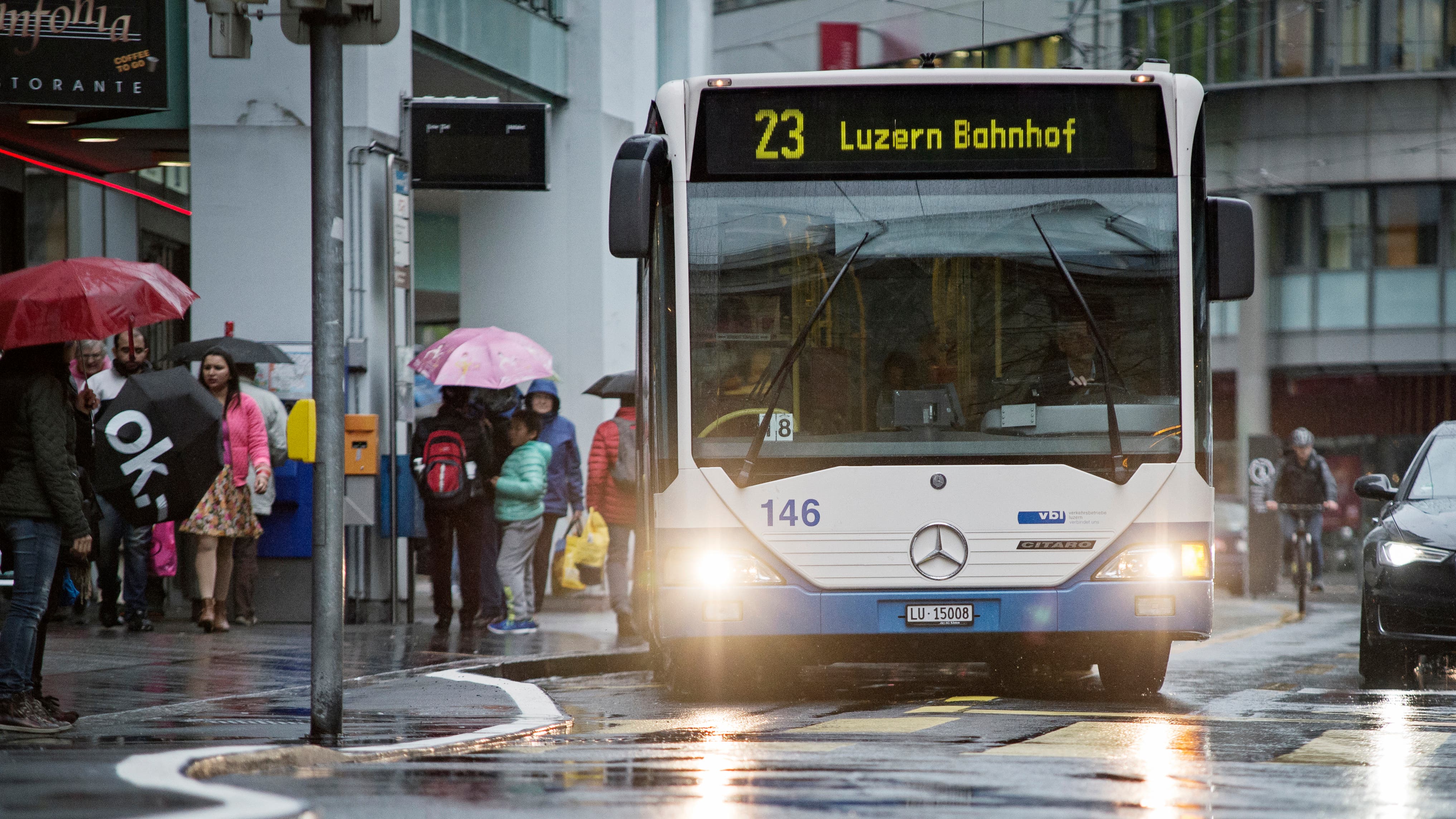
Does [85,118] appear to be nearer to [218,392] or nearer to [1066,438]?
[218,392]

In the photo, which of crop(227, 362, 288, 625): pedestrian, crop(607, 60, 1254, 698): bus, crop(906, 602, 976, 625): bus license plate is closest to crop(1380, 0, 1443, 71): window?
crop(227, 362, 288, 625): pedestrian

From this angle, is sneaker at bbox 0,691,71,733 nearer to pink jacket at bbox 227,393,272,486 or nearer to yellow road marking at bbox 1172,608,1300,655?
pink jacket at bbox 227,393,272,486

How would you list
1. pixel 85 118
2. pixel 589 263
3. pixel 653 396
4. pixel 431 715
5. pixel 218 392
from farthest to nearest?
pixel 589 263, pixel 85 118, pixel 218 392, pixel 653 396, pixel 431 715

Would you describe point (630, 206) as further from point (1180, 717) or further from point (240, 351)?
point (240, 351)

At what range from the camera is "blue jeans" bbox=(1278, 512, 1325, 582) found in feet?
70.7

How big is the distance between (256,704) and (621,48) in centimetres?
1170

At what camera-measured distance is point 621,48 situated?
63.7 ft

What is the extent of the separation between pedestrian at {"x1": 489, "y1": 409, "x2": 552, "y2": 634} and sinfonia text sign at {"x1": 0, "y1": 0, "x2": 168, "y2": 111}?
3.85 m

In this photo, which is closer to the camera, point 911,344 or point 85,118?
point 911,344

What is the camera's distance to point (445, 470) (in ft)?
43.8

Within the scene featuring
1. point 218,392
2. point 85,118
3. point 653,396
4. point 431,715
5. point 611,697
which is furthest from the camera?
point 85,118

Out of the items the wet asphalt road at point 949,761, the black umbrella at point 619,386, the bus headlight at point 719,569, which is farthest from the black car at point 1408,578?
the black umbrella at point 619,386

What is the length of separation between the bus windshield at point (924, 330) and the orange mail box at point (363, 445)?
5.67 metres

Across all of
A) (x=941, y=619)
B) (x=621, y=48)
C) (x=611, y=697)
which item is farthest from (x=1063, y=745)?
(x=621, y=48)
